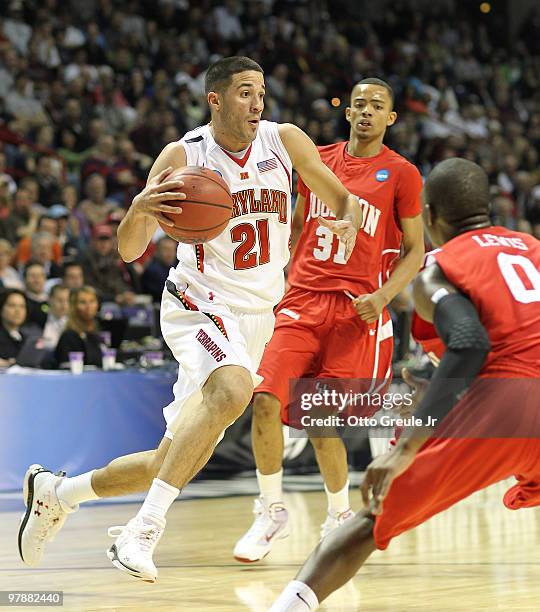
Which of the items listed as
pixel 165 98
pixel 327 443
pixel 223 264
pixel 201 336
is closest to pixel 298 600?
pixel 201 336

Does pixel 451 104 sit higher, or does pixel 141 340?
pixel 451 104

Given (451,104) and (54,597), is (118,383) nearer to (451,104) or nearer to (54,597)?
(54,597)

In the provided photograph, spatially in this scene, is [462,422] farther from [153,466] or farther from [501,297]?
[153,466]

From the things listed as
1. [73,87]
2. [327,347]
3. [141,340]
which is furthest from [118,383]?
[73,87]

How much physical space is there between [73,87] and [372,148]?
819 cm

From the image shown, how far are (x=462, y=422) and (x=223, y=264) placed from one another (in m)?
2.10

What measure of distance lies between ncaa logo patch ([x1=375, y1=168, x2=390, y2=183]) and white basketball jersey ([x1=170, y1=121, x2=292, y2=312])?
105cm

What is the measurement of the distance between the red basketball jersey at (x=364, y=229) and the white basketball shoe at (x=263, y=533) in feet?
4.10

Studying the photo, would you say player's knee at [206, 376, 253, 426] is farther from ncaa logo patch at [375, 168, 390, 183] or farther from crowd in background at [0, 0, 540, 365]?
crowd in background at [0, 0, 540, 365]

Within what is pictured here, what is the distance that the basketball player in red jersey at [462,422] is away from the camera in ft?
11.4

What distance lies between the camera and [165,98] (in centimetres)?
1474

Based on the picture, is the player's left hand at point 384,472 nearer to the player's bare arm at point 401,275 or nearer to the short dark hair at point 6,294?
the player's bare arm at point 401,275

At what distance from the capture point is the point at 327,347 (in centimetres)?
640

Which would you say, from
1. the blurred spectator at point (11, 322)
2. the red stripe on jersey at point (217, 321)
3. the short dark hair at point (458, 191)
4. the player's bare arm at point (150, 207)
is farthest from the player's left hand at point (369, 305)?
the blurred spectator at point (11, 322)
